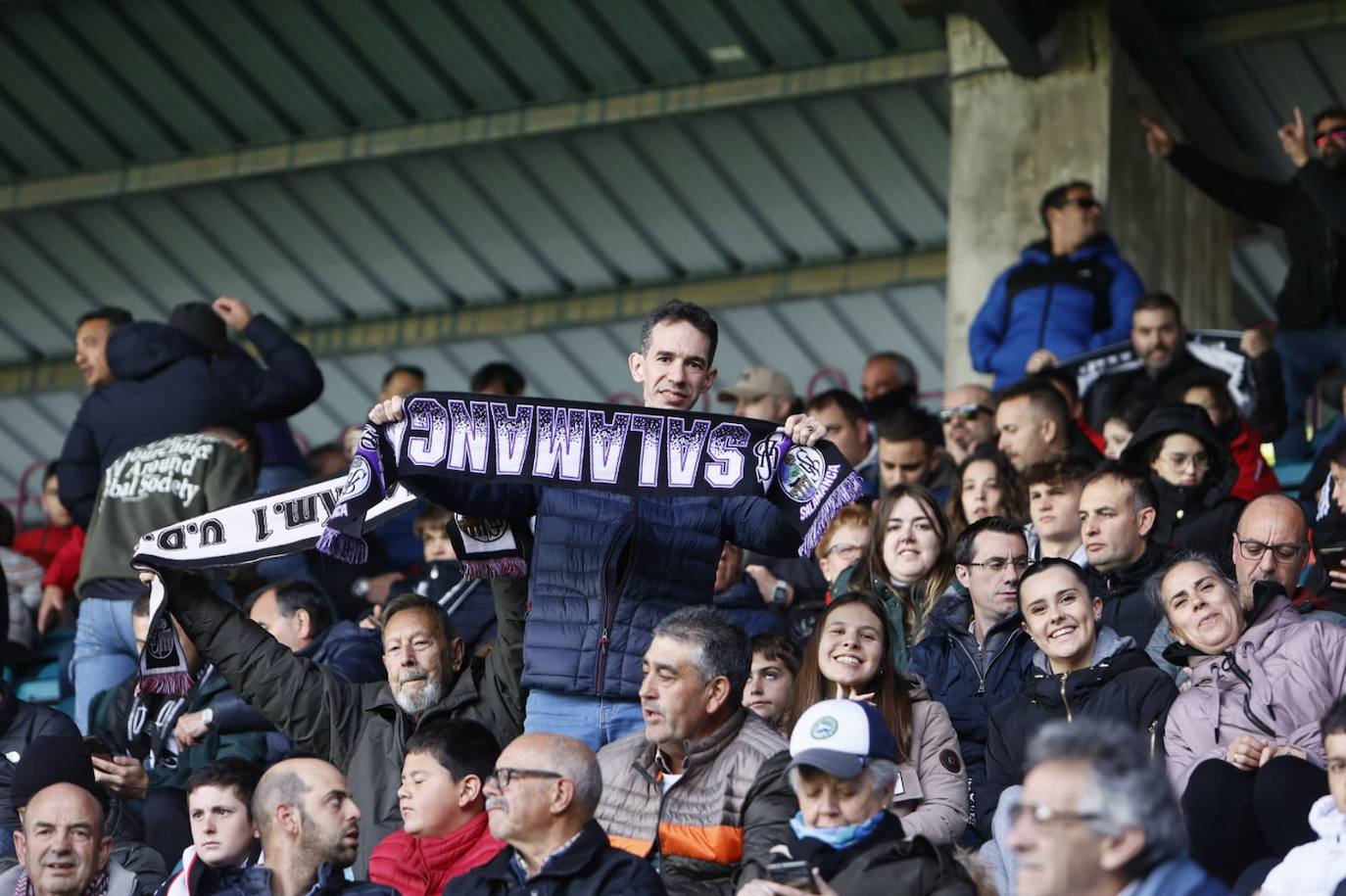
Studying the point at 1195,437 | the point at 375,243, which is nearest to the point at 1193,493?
the point at 1195,437

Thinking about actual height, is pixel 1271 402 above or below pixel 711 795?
above

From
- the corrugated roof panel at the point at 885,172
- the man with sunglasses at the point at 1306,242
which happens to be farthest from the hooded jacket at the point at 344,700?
the corrugated roof panel at the point at 885,172

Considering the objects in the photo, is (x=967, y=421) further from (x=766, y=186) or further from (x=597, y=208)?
(x=597, y=208)

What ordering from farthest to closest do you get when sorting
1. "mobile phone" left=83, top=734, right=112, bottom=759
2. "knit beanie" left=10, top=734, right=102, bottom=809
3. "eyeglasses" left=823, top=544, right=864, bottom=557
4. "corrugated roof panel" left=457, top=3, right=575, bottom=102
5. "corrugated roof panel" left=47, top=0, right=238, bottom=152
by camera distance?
"corrugated roof panel" left=47, top=0, right=238, bottom=152 → "corrugated roof panel" left=457, top=3, right=575, bottom=102 → "eyeglasses" left=823, top=544, right=864, bottom=557 → "mobile phone" left=83, top=734, right=112, bottom=759 → "knit beanie" left=10, top=734, right=102, bottom=809

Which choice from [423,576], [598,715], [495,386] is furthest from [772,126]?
[598,715]

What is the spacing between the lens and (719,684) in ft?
19.0

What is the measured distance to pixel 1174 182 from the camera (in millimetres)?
15164

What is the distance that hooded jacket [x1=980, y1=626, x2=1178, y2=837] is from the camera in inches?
247

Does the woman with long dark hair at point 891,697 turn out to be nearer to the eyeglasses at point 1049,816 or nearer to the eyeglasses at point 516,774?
the eyeglasses at point 516,774

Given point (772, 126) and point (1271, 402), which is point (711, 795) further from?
point (772, 126)

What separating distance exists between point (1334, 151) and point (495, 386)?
4.39 meters

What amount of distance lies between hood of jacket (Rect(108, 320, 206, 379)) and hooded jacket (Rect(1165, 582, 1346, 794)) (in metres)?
5.39

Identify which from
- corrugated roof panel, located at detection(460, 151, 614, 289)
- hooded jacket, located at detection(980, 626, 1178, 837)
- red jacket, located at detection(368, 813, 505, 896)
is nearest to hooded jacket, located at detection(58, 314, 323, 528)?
red jacket, located at detection(368, 813, 505, 896)

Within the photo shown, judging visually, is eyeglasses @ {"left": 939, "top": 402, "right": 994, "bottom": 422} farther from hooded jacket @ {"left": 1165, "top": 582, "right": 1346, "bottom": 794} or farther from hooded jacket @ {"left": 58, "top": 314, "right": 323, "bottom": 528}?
hooded jacket @ {"left": 1165, "top": 582, "right": 1346, "bottom": 794}
